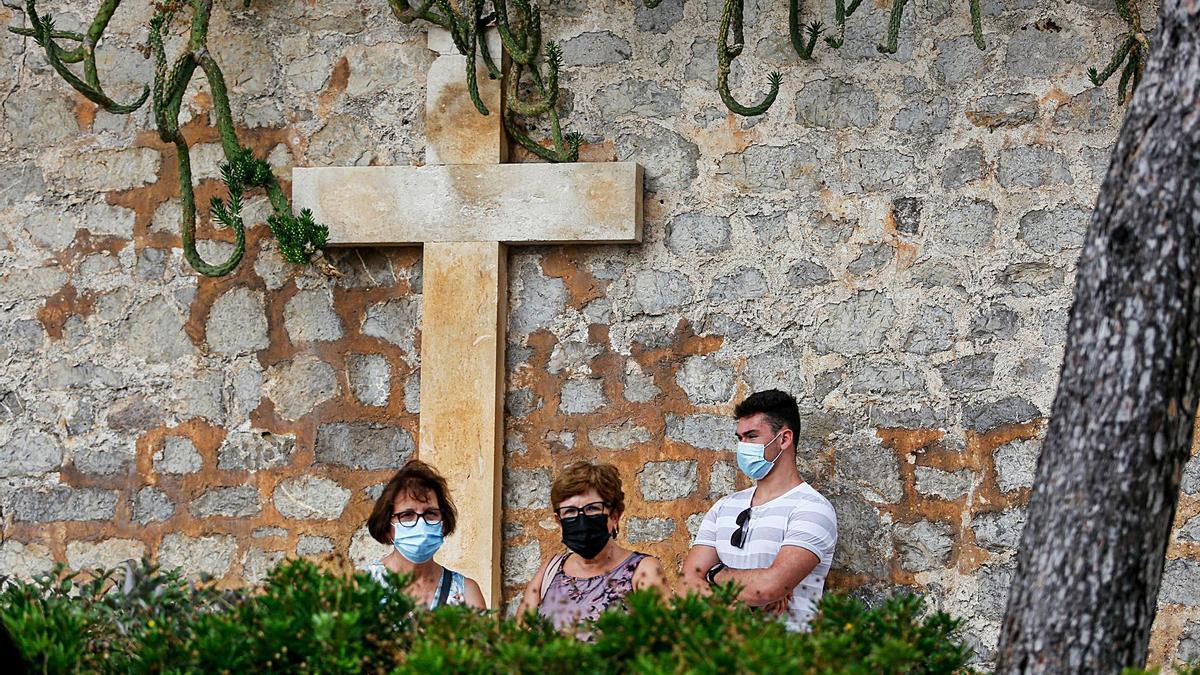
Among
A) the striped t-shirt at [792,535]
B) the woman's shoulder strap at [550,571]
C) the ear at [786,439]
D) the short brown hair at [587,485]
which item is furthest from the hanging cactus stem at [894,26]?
the woman's shoulder strap at [550,571]

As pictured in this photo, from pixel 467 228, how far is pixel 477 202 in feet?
0.28

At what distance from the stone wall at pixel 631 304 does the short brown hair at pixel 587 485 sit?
58cm

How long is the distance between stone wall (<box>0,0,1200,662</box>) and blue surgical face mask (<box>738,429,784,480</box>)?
299mm

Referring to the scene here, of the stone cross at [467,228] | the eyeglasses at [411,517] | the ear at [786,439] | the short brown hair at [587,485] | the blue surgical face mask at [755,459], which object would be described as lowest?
the eyeglasses at [411,517]

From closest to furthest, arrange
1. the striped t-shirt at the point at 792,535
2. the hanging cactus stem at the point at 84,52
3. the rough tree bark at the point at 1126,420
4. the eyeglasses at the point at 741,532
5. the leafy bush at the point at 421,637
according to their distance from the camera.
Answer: the leafy bush at the point at 421,637 → the rough tree bark at the point at 1126,420 → the striped t-shirt at the point at 792,535 → the eyeglasses at the point at 741,532 → the hanging cactus stem at the point at 84,52

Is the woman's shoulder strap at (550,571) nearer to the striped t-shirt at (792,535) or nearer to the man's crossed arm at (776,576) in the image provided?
the man's crossed arm at (776,576)

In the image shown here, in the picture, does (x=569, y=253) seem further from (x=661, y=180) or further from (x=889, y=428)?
(x=889, y=428)

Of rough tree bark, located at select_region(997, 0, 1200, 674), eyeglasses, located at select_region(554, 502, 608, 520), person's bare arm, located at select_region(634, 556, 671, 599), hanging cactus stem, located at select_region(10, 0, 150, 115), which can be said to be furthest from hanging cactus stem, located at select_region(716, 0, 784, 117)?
rough tree bark, located at select_region(997, 0, 1200, 674)

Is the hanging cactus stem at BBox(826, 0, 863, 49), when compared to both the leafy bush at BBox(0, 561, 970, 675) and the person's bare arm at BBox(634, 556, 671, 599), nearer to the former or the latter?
the person's bare arm at BBox(634, 556, 671, 599)

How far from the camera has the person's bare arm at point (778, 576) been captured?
3684 millimetres

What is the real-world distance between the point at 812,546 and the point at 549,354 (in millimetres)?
1097

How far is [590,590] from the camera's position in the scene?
3.64 metres

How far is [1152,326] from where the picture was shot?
2303 mm

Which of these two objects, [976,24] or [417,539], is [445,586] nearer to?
[417,539]
